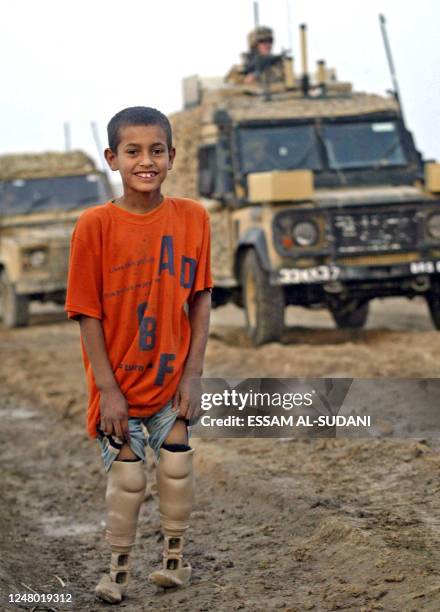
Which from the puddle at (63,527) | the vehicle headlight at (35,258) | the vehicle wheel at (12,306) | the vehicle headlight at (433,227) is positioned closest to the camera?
the puddle at (63,527)

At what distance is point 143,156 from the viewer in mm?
3545

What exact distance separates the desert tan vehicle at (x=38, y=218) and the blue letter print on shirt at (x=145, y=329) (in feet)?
35.4

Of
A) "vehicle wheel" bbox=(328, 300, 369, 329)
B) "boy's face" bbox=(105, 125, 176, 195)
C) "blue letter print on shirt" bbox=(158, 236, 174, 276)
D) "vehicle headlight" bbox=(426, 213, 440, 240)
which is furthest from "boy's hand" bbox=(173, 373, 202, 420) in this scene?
"vehicle wheel" bbox=(328, 300, 369, 329)

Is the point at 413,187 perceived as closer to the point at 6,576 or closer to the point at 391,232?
the point at 391,232

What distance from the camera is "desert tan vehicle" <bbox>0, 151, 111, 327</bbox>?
562 inches

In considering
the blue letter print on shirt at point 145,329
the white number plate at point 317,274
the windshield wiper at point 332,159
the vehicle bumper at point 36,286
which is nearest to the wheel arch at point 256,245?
the white number plate at point 317,274

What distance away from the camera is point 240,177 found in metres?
10.5

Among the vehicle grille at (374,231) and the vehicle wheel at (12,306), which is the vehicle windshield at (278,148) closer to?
the vehicle grille at (374,231)

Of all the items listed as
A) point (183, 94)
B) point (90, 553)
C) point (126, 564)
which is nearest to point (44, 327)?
point (183, 94)

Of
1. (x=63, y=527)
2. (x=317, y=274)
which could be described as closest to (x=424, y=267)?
(x=317, y=274)

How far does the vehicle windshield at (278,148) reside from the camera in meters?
10.5

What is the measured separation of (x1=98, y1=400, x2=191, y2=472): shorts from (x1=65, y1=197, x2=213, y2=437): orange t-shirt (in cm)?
3

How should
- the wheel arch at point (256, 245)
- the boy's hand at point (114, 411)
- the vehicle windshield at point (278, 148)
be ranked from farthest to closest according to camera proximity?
the vehicle windshield at point (278, 148)
the wheel arch at point (256, 245)
the boy's hand at point (114, 411)

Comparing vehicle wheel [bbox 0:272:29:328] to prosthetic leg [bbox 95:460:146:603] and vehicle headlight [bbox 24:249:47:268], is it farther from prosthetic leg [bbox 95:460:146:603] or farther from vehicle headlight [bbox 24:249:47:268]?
prosthetic leg [bbox 95:460:146:603]
